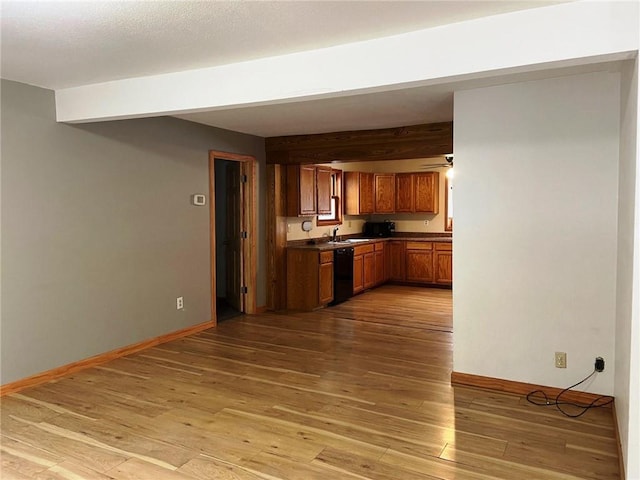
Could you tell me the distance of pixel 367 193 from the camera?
8.86 meters

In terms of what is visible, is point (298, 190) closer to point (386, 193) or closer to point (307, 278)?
point (307, 278)

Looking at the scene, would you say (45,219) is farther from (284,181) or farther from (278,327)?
(284,181)

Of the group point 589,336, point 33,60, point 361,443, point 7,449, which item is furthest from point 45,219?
point 589,336

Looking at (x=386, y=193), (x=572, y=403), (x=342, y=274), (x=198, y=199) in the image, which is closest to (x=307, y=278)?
(x=342, y=274)

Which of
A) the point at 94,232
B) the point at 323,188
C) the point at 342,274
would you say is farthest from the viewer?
the point at 323,188

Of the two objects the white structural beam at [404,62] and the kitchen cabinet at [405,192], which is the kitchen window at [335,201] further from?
the white structural beam at [404,62]

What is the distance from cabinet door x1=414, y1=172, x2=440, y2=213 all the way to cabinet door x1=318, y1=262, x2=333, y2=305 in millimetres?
2775

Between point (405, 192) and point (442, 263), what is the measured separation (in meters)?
1.52

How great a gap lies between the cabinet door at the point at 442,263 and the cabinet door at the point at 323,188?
2216 mm

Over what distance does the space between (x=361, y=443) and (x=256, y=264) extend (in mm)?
3808

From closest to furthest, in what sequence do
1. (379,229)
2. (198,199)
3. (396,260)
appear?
(198,199)
(396,260)
(379,229)

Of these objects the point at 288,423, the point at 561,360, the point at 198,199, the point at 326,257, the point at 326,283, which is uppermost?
the point at 198,199

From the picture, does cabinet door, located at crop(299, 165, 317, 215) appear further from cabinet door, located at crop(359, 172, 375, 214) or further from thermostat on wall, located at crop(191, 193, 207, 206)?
cabinet door, located at crop(359, 172, 375, 214)

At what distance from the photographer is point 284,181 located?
6.65 m
